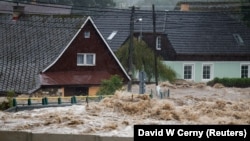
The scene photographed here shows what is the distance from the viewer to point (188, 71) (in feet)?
97.5

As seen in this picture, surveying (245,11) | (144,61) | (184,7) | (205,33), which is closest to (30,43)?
(144,61)

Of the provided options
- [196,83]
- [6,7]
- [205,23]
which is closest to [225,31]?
[205,23]

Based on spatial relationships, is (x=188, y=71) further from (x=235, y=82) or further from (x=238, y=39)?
(x=238, y=39)

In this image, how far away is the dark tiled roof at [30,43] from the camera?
21556 millimetres

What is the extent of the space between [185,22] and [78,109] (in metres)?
22.9

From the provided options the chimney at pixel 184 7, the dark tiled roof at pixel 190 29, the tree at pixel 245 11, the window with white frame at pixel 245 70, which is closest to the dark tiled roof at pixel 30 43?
the dark tiled roof at pixel 190 29

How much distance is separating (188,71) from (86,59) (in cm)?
867

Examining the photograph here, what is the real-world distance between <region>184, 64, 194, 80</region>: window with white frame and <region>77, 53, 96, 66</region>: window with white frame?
8242 millimetres

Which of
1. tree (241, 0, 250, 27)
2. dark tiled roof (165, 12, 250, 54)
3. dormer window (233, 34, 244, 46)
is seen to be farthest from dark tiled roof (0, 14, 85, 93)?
tree (241, 0, 250, 27)

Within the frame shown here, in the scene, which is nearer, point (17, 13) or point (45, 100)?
point (45, 100)

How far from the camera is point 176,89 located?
2509cm

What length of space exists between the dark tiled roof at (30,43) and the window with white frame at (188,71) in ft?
28.4

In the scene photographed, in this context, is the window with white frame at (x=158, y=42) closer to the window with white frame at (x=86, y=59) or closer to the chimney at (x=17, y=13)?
the window with white frame at (x=86, y=59)

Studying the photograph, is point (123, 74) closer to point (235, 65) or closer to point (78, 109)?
point (235, 65)
